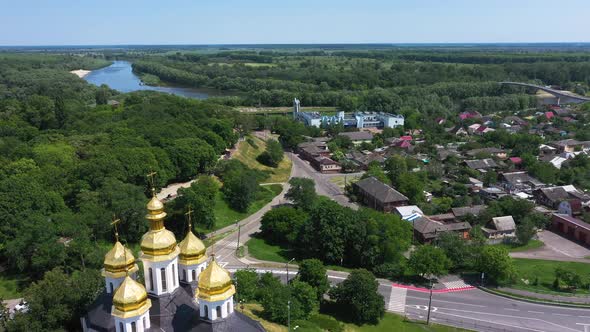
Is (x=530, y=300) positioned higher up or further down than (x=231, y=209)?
further down

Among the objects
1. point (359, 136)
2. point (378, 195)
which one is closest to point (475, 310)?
point (378, 195)

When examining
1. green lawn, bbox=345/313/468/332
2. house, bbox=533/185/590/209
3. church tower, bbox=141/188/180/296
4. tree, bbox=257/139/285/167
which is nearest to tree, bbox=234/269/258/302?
green lawn, bbox=345/313/468/332

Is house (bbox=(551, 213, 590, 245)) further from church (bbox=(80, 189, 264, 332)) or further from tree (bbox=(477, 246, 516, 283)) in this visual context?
church (bbox=(80, 189, 264, 332))

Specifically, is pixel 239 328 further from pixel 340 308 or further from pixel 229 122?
pixel 229 122

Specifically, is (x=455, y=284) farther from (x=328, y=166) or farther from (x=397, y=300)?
(x=328, y=166)

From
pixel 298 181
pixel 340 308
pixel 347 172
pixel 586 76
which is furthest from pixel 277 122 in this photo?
pixel 586 76

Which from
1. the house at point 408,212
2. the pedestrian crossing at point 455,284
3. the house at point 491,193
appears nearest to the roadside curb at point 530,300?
A: the pedestrian crossing at point 455,284

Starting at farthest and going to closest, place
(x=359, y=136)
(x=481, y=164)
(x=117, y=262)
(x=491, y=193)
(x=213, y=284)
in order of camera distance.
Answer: (x=359, y=136), (x=481, y=164), (x=491, y=193), (x=117, y=262), (x=213, y=284)
